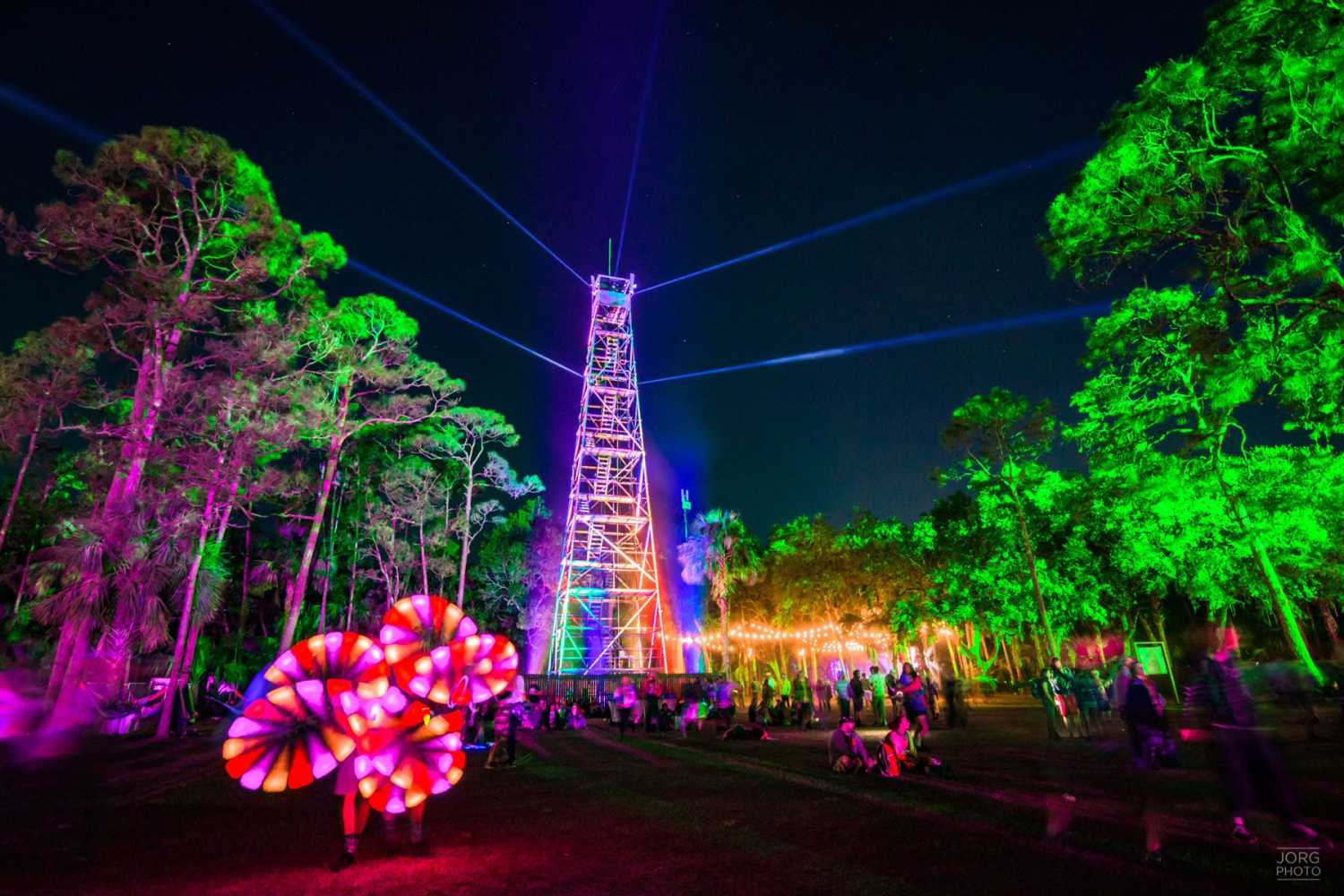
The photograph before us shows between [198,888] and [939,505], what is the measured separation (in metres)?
41.2

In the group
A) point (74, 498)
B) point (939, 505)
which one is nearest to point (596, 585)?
point (939, 505)

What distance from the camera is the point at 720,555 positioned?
1645 inches

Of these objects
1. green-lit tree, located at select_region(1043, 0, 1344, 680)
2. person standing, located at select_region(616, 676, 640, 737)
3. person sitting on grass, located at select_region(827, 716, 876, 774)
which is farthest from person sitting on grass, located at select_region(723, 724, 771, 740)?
green-lit tree, located at select_region(1043, 0, 1344, 680)

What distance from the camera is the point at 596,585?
38.4 metres

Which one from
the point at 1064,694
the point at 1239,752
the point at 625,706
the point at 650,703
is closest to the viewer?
the point at 1239,752

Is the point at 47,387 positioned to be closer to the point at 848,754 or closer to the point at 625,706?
the point at 625,706

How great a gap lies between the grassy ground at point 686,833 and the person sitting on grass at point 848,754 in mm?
432

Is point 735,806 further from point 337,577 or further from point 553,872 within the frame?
point 337,577

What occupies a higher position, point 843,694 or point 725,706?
point 843,694

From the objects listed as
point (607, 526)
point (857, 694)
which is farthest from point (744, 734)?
point (607, 526)

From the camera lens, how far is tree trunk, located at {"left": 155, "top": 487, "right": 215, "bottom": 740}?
18125mm

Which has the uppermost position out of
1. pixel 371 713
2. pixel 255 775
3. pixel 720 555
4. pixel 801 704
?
pixel 720 555

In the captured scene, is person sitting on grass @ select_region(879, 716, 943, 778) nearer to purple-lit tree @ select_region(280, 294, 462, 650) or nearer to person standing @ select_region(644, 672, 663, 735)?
person standing @ select_region(644, 672, 663, 735)

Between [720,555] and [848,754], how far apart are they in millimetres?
30611
